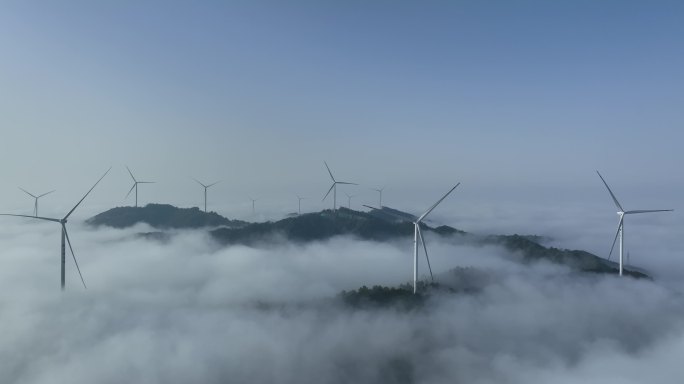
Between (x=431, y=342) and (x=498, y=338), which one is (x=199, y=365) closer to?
(x=431, y=342)

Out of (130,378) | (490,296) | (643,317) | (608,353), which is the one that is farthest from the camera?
(490,296)

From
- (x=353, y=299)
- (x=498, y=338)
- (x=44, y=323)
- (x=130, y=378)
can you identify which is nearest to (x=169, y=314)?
(x=44, y=323)

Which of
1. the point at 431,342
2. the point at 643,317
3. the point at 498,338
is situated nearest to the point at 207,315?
the point at 431,342

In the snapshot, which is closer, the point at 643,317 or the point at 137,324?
the point at 137,324

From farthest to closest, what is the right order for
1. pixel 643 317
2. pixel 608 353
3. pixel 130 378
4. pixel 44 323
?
pixel 643 317 < pixel 44 323 < pixel 608 353 < pixel 130 378

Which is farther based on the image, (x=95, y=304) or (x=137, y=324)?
(x=95, y=304)

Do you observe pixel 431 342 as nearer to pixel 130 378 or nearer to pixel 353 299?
pixel 353 299

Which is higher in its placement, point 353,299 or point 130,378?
point 353,299

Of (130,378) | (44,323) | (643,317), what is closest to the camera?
(130,378)

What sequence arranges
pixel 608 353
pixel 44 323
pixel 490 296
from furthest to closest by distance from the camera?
pixel 490 296, pixel 44 323, pixel 608 353
